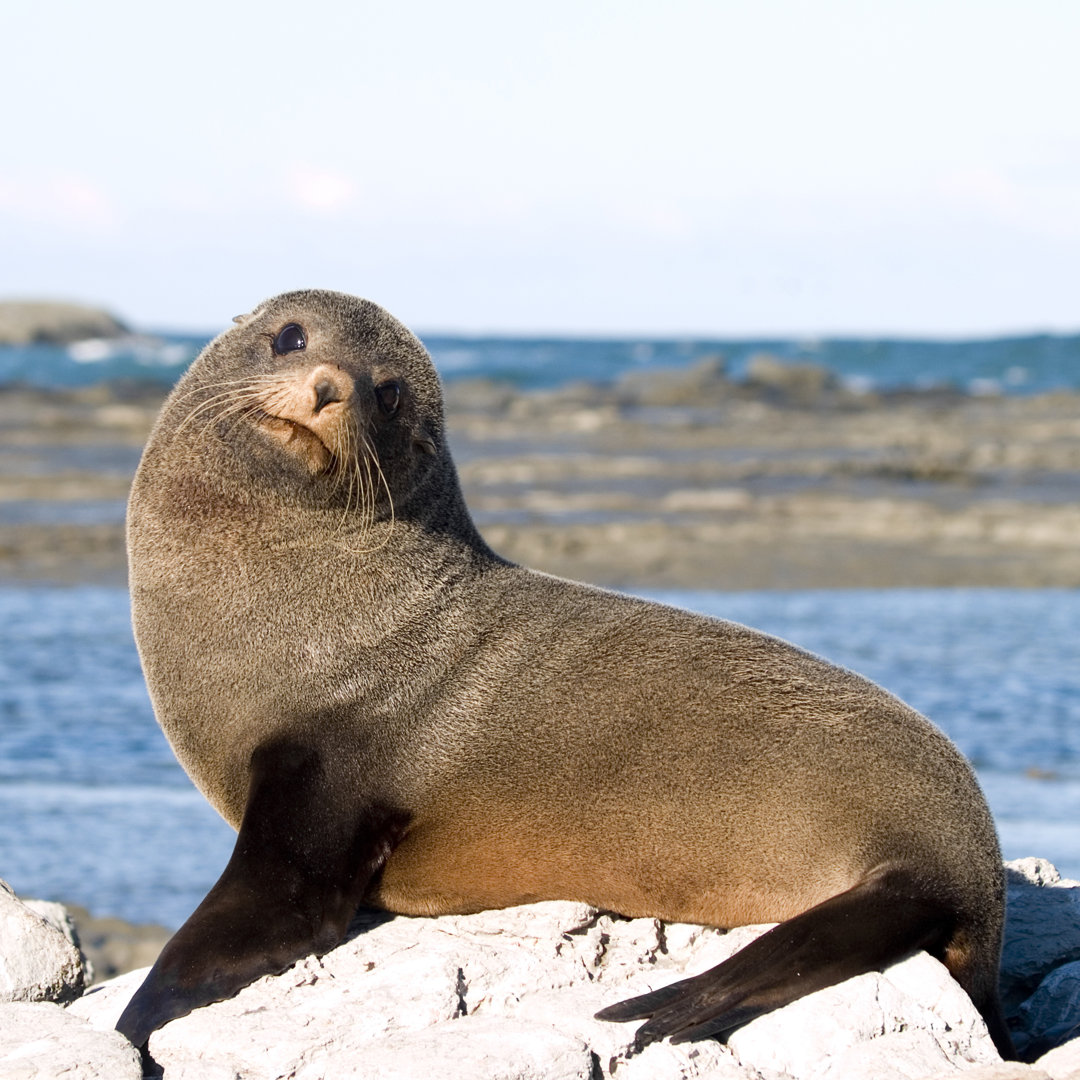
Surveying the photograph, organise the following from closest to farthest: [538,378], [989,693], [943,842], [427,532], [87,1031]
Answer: [87,1031]
[943,842]
[427,532]
[989,693]
[538,378]

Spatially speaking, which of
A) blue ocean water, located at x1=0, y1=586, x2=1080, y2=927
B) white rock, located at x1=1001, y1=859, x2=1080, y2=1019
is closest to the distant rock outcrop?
blue ocean water, located at x1=0, y1=586, x2=1080, y2=927

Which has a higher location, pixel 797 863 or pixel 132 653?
pixel 797 863

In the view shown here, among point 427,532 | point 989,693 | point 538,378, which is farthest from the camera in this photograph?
point 538,378

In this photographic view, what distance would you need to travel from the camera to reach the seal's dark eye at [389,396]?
5105 millimetres

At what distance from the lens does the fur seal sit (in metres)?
4.52

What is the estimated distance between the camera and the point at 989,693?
11.3m

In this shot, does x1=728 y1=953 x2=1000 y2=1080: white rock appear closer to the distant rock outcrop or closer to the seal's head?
the seal's head

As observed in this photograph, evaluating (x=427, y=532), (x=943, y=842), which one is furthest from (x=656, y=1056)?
(x=427, y=532)

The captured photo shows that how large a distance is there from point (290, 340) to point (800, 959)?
7.57ft

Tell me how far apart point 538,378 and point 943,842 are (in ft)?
181

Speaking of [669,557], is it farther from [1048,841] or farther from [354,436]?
[354,436]

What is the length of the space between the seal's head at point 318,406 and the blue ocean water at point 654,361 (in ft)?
153

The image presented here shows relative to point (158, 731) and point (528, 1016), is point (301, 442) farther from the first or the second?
point (158, 731)

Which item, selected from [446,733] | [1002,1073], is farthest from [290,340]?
[1002,1073]
